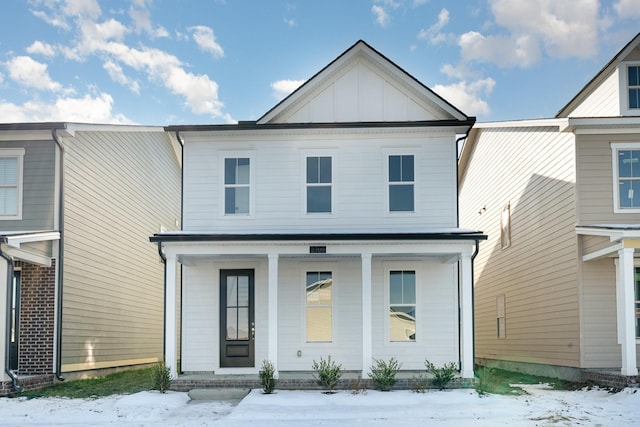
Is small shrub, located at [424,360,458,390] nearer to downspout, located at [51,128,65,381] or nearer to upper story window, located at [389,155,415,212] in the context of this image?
upper story window, located at [389,155,415,212]

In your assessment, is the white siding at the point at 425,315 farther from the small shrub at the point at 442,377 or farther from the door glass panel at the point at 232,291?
the door glass panel at the point at 232,291

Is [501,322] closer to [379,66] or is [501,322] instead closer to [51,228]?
[379,66]

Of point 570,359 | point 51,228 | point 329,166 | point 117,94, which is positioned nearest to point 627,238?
point 570,359

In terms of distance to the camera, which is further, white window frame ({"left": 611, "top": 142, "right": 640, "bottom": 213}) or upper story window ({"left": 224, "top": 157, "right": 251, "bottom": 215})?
upper story window ({"left": 224, "top": 157, "right": 251, "bottom": 215})

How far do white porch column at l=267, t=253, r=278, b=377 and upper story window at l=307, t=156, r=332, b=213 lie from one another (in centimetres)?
180

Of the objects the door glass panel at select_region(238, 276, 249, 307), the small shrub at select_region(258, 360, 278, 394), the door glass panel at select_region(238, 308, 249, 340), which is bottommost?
the small shrub at select_region(258, 360, 278, 394)

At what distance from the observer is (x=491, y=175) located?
20.9m

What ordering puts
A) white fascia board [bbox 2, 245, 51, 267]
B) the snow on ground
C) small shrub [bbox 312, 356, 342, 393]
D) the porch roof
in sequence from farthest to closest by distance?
the porch roof → small shrub [bbox 312, 356, 342, 393] → white fascia board [bbox 2, 245, 51, 267] → the snow on ground

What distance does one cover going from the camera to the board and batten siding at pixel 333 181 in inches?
578

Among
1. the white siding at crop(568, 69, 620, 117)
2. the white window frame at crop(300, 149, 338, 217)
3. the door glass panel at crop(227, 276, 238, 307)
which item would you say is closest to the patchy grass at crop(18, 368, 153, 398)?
the door glass panel at crop(227, 276, 238, 307)

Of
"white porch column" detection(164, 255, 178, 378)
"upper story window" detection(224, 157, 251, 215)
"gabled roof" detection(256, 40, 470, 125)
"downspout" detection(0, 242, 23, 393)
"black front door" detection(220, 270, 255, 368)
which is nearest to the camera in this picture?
"downspout" detection(0, 242, 23, 393)

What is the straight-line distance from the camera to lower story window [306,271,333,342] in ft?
47.8

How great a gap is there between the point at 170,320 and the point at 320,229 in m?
3.69

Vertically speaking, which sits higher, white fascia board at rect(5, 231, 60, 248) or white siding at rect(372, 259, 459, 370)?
white fascia board at rect(5, 231, 60, 248)
